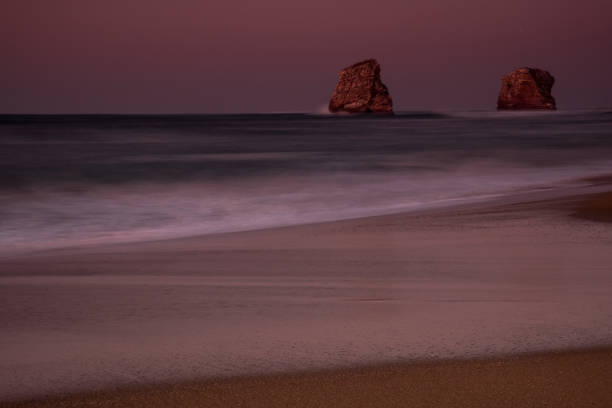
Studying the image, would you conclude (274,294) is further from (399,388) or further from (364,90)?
(364,90)

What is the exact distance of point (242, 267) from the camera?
5160mm

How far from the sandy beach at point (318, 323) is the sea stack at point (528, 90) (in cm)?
12848

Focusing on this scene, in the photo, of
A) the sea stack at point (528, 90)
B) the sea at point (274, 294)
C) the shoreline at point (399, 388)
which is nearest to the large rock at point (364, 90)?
the sea stack at point (528, 90)

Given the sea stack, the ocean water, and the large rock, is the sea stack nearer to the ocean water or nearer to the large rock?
the large rock

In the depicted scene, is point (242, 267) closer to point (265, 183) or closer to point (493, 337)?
point (493, 337)

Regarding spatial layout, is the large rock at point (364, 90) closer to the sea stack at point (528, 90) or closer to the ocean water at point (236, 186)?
the sea stack at point (528, 90)

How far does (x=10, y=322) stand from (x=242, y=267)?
5.80 ft

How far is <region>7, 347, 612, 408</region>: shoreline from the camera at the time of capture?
2.50 metres

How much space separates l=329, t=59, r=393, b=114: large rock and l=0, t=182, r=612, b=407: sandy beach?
120 m

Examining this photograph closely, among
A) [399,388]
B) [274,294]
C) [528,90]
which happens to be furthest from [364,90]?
[399,388]

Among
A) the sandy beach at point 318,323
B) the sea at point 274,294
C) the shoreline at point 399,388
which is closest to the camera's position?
the shoreline at point 399,388

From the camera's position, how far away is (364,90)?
412 ft

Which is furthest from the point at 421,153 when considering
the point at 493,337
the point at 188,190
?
the point at 493,337

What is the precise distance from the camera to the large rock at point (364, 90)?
407 ft
